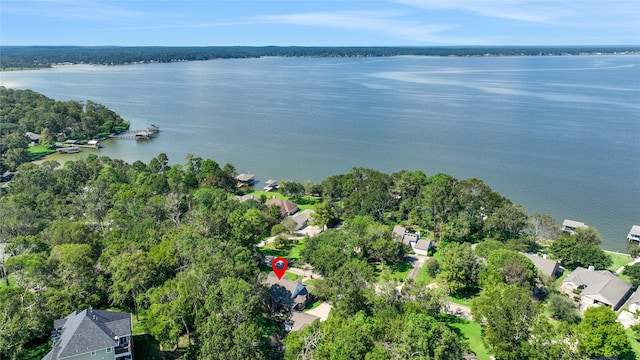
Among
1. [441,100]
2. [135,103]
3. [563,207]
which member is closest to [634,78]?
[441,100]

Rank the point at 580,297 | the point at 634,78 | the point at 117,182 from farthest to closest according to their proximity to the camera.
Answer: the point at 634,78, the point at 117,182, the point at 580,297

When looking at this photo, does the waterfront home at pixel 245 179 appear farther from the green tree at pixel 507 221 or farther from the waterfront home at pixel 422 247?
the green tree at pixel 507 221

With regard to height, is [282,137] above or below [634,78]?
below

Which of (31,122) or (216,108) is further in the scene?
(216,108)

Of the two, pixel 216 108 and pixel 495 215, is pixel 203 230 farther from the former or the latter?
pixel 216 108

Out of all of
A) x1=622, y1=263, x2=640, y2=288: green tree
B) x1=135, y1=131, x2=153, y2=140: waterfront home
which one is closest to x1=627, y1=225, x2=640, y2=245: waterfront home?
x1=622, y1=263, x2=640, y2=288: green tree

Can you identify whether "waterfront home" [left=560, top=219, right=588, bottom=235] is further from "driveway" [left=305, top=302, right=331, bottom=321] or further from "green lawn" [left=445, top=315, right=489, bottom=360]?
"driveway" [left=305, top=302, right=331, bottom=321]

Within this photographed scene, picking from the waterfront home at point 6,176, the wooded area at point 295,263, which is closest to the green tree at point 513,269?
the wooded area at point 295,263

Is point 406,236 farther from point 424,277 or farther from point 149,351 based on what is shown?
point 149,351
